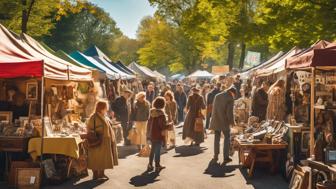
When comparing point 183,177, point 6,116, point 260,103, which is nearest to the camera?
point 183,177

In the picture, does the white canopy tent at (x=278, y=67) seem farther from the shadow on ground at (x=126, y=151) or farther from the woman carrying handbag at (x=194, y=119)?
the shadow on ground at (x=126, y=151)

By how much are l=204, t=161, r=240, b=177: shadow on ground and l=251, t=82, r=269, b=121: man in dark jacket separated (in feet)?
9.49

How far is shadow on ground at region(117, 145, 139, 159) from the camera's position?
14.5m

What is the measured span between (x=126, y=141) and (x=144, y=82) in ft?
62.6

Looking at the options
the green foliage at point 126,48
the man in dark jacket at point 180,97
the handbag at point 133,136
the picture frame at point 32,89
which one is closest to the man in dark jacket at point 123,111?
the handbag at point 133,136

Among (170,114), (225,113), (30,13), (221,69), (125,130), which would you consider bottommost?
(125,130)

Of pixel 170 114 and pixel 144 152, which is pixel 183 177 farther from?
pixel 170 114

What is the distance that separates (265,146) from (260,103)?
4.18 m

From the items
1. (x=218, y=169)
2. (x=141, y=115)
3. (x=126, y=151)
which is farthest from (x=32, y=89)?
(x=218, y=169)

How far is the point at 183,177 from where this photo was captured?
10984 mm

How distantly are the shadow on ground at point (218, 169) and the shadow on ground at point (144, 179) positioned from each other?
125cm

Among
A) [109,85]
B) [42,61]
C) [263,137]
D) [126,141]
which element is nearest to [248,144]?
[263,137]

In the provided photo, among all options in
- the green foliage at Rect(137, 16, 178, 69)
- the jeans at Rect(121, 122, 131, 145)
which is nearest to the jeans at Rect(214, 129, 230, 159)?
the jeans at Rect(121, 122, 131, 145)

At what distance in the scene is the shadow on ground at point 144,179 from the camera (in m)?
10.3
